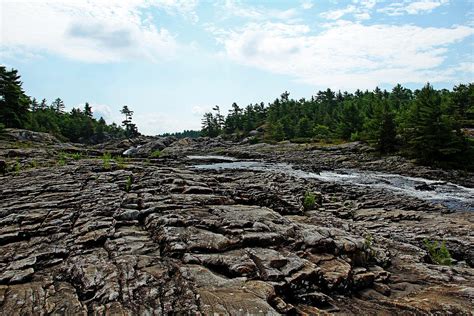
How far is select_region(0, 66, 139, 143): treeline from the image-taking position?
207 ft

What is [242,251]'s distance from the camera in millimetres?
9625

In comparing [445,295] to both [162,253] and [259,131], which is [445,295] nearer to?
[162,253]

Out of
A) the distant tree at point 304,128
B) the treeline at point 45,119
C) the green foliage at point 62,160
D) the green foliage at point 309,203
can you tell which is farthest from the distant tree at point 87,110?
the green foliage at point 309,203

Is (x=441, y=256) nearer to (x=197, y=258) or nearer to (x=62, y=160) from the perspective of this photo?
(x=197, y=258)

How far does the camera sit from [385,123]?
5753 cm

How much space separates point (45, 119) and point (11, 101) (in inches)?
1516

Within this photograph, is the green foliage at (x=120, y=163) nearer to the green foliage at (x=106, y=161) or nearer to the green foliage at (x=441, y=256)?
the green foliage at (x=106, y=161)

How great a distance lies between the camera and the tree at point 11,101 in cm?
6144

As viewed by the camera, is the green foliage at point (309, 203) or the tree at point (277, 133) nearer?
the green foliage at point (309, 203)

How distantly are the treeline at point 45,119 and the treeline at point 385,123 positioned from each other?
4723 cm

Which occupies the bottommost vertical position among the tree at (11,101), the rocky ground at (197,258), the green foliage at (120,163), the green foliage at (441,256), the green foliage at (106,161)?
the green foliage at (441,256)

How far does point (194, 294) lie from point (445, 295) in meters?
7.00

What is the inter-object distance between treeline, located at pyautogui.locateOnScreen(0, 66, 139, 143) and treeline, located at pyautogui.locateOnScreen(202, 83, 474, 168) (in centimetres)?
4723

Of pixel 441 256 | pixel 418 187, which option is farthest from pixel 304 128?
pixel 441 256
